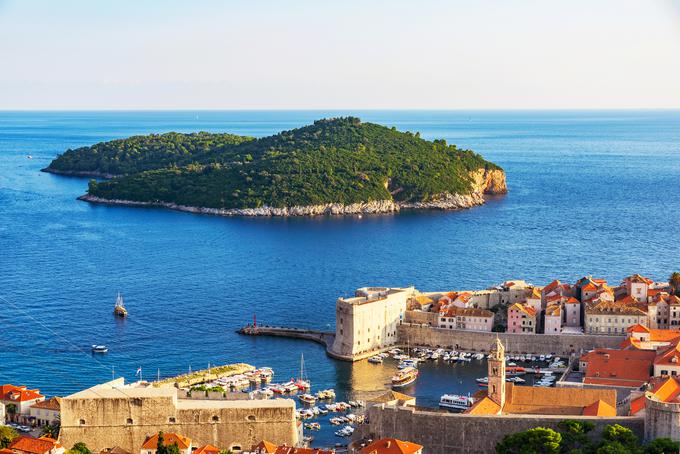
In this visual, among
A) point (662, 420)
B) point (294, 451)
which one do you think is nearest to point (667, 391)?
point (662, 420)

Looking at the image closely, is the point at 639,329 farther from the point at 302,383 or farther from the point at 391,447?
the point at 391,447

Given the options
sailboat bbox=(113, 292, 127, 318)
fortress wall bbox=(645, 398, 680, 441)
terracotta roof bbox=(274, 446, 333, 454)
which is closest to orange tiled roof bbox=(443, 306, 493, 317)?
sailboat bbox=(113, 292, 127, 318)

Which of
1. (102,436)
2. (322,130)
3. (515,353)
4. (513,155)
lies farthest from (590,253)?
(513,155)

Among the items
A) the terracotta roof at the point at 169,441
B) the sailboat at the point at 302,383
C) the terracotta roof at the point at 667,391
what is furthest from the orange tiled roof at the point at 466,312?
the terracotta roof at the point at 169,441

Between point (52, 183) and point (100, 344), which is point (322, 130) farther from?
point (100, 344)

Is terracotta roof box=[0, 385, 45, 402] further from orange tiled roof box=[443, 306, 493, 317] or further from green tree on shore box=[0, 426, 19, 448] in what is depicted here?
orange tiled roof box=[443, 306, 493, 317]

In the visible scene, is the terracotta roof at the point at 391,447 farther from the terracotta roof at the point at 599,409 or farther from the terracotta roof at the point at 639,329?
the terracotta roof at the point at 639,329

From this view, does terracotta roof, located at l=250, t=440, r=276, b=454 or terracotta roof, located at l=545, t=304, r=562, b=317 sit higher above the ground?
terracotta roof, located at l=545, t=304, r=562, b=317
